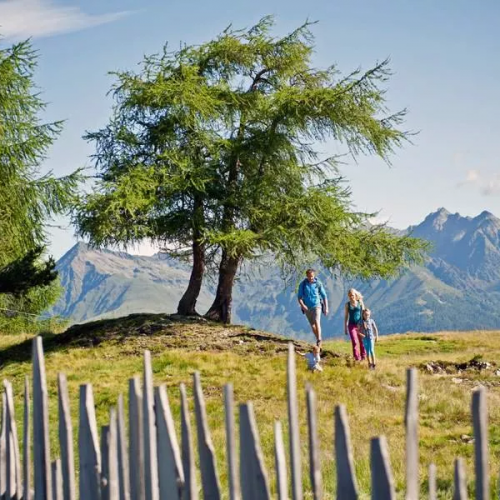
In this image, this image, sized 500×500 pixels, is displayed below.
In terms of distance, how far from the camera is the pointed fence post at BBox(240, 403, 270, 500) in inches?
134

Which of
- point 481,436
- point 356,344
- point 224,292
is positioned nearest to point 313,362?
point 356,344

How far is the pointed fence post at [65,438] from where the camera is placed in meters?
4.12

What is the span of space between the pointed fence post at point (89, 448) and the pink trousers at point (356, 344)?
16.2 m

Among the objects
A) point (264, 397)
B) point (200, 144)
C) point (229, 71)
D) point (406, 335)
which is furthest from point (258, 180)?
point (406, 335)

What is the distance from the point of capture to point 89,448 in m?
4.26

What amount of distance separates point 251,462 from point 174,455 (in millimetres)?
546

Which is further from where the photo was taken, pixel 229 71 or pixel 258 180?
pixel 229 71

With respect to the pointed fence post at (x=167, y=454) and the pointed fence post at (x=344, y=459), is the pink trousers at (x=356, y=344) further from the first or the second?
the pointed fence post at (x=344, y=459)

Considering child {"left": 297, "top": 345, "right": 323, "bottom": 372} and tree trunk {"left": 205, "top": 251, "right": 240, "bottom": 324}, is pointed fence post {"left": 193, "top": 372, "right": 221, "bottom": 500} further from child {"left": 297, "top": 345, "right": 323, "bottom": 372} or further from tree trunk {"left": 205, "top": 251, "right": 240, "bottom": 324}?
tree trunk {"left": 205, "top": 251, "right": 240, "bottom": 324}

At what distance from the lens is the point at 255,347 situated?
21.2 meters

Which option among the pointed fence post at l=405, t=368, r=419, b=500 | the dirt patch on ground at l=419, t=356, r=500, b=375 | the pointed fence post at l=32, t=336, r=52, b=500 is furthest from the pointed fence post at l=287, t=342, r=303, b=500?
the dirt patch on ground at l=419, t=356, r=500, b=375

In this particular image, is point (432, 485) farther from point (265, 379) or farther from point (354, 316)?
point (354, 316)

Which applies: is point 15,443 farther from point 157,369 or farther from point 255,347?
point 255,347

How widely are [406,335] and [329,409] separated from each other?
22.2 meters
